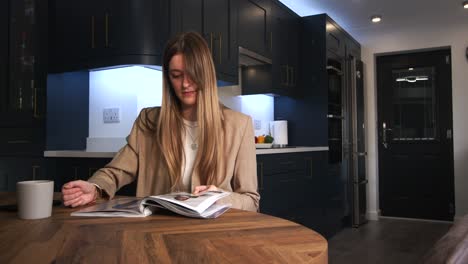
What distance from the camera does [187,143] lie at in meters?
1.32

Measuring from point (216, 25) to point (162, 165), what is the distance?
71.0 inches

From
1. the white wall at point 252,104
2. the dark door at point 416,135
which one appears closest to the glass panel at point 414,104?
the dark door at point 416,135

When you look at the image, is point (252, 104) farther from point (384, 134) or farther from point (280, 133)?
point (384, 134)

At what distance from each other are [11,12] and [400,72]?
14.4 feet

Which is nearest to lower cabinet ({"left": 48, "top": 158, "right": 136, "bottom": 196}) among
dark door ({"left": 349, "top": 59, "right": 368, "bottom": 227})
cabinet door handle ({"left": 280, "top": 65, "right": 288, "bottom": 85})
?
cabinet door handle ({"left": 280, "top": 65, "right": 288, "bottom": 85})

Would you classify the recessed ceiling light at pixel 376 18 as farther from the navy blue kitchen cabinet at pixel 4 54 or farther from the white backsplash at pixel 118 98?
the navy blue kitchen cabinet at pixel 4 54

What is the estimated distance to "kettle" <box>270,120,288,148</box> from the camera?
12.7 feet

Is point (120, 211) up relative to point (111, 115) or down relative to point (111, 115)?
down

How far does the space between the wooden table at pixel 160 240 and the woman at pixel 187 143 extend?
0.28 metres

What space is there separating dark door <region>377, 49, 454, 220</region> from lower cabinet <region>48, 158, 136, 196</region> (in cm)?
391

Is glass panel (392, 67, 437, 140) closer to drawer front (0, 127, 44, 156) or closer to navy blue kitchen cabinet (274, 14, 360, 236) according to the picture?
navy blue kitchen cabinet (274, 14, 360, 236)

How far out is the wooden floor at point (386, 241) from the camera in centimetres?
325

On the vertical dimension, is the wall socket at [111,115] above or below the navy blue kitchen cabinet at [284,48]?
below

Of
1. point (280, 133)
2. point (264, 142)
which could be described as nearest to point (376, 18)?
point (280, 133)
